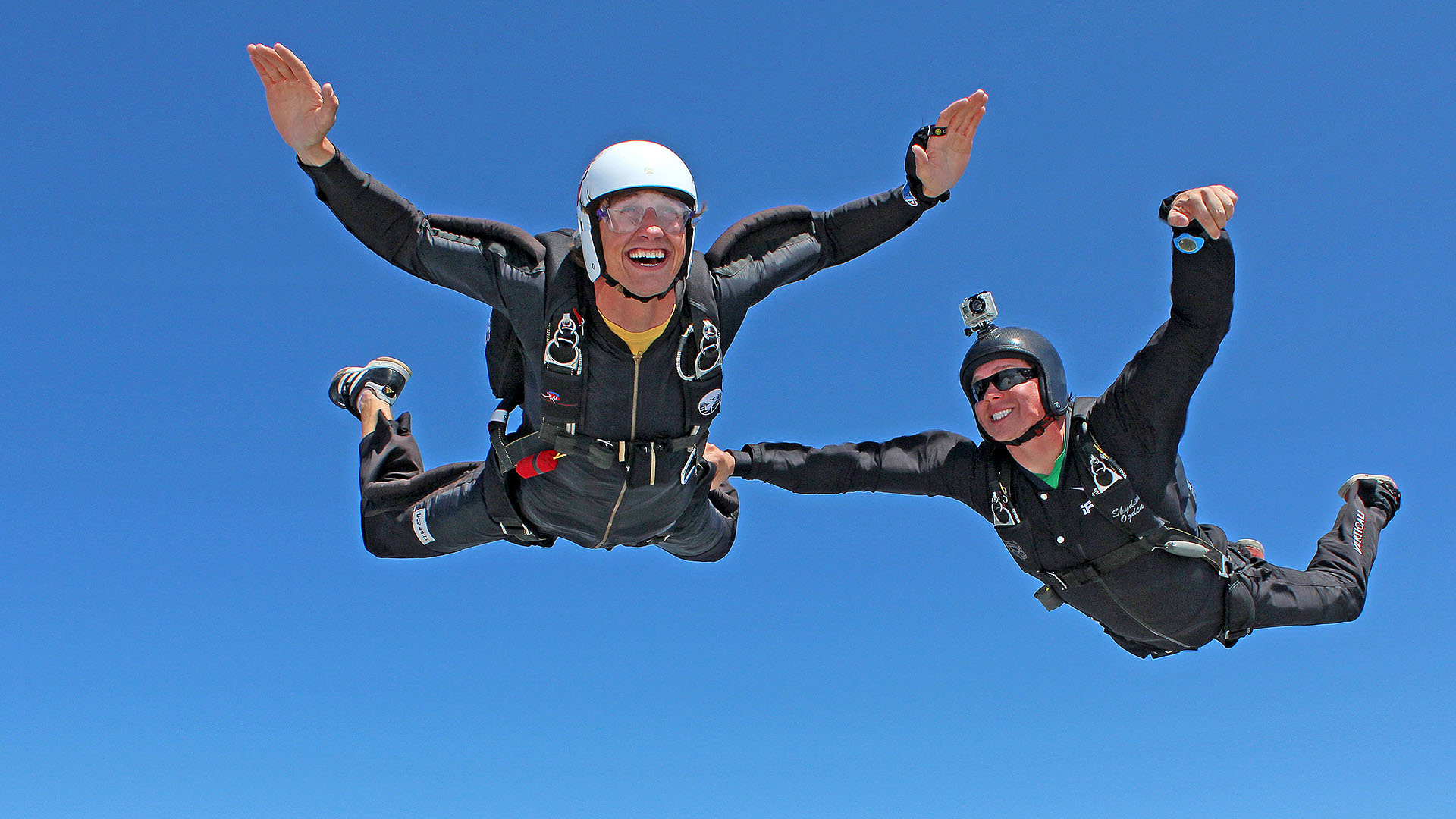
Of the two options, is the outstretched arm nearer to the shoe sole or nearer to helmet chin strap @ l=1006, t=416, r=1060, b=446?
helmet chin strap @ l=1006, t=416, r=1060, b=446

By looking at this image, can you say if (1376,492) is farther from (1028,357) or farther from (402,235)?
(402,235)

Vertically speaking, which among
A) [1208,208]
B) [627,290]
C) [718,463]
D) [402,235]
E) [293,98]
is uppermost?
[293,98]

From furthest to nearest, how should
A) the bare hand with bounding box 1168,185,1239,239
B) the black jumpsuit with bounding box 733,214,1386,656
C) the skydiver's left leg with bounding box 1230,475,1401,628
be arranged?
the skydiver's left leg with bounding box 1230,475,1401,628 → the black jumpsuit with bounding box 733,214,1386,656 → the bare hand with bounding box 1168,185,1239,239

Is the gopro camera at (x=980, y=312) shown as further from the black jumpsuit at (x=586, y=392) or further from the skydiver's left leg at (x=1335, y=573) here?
the skydiver's left leg at (x=1335, y=573)

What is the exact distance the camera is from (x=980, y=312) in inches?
316

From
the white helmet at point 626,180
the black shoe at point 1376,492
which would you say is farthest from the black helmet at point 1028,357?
the black shoe at point 1376,492

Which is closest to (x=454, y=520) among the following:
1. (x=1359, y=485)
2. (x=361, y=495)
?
(x=361, y=495)

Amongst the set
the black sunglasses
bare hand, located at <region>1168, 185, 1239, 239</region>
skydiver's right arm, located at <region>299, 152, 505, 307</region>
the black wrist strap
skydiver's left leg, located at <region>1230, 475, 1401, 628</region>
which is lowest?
skydiver's left leg, located at <region>1230, 475, 1401, 628</region>

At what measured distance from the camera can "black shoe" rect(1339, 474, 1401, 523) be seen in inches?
381

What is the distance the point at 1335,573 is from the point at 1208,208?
11.6 ft

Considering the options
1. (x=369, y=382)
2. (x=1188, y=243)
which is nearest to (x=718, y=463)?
(x=369, y=382)

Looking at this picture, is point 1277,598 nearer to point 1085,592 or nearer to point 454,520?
point 1085,592

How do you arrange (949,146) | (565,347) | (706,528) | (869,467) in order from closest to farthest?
(565,347) → (949,146) → (869,467) → (706,528)

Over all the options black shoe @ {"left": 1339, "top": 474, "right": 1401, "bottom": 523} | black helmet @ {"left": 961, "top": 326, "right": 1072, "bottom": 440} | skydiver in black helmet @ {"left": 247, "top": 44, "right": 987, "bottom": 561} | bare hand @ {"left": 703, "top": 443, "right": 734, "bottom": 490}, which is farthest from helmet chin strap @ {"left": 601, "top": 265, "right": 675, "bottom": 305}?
black shoe @ {"left": 1339, "top": 474, "right": 1401, "bottom": 523}
